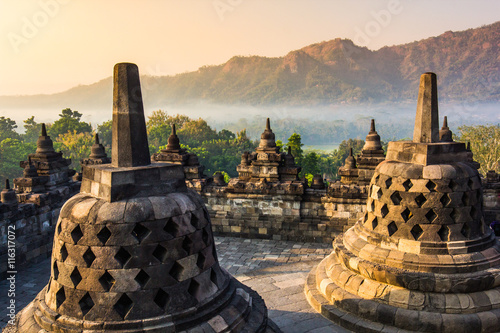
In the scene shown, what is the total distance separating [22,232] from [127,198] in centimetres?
956

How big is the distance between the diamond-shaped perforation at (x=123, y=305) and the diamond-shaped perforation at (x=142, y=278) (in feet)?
0.59

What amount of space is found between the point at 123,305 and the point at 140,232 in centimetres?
70

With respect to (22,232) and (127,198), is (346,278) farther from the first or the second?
(22,232)

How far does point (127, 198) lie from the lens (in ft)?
11.8

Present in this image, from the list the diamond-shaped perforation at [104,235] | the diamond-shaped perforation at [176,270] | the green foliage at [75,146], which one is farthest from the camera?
the green foliage at [75,146]

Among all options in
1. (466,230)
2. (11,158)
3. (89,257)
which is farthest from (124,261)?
(11,158)

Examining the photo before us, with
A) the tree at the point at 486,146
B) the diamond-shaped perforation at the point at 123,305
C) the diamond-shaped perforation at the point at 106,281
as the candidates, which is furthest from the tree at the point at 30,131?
the diamond-shaped perforation at the point at 123,305

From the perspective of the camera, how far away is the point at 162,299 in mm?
3500

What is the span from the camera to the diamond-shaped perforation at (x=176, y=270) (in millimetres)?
3548

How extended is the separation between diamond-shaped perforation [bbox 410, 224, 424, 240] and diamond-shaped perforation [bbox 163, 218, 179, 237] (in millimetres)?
4137

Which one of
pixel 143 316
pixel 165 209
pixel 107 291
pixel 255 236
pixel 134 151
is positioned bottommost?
pixel 255 236

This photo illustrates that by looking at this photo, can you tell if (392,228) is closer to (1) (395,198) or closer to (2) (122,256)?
(1) (395,198)

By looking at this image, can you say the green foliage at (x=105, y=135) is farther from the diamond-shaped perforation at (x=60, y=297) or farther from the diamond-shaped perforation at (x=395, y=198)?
the diamond-shaped perforation at (x=60, y=297)

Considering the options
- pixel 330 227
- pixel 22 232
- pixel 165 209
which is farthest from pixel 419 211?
pixel 22 232
